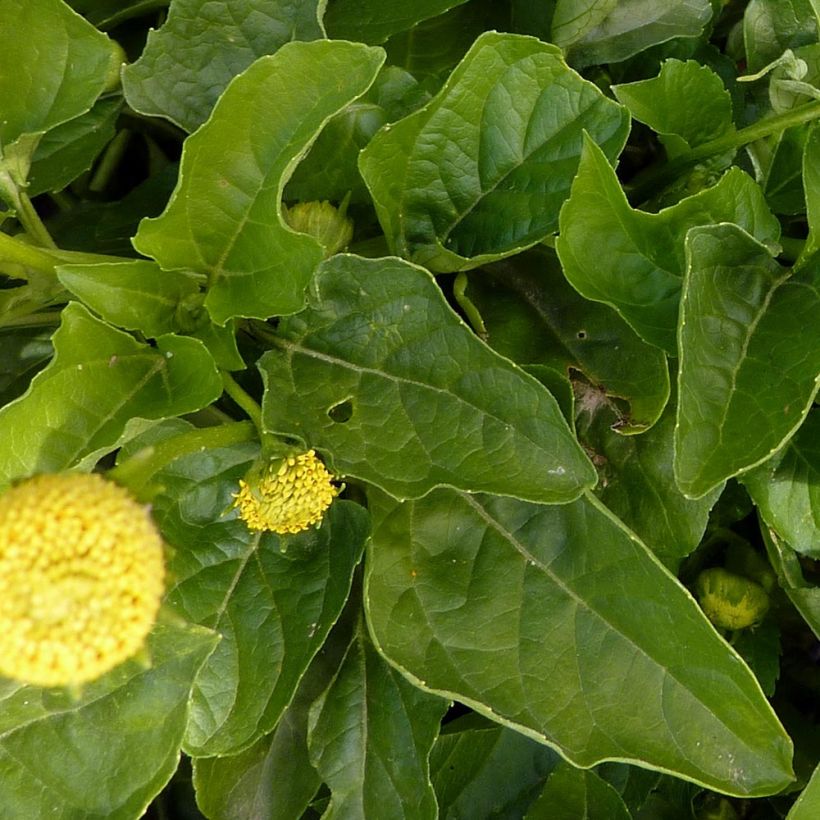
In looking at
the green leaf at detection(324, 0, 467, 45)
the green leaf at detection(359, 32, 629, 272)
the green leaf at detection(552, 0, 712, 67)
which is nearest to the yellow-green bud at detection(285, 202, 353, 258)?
the green leaf at detection(359, 32, 629, 272)

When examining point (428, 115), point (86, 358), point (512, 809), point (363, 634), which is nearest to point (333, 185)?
point (428, 115)

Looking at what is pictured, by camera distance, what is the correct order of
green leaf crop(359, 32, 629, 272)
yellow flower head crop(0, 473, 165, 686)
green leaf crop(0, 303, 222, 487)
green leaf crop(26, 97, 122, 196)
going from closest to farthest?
yellow flower head crop(0, 473, 165, 686) < green leaf crop(0, 303, 222, 487) < green leaf crop(359, 32, 629, 272) < green leaf crop(26, 97, 122, 196)

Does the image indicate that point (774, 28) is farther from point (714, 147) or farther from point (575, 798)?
point (575, 798)

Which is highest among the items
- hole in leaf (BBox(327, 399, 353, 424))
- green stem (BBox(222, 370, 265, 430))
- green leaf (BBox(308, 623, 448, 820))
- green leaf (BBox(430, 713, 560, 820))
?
green stem (BBox(222, 370, 265, 430))

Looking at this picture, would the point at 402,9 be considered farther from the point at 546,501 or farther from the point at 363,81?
the point at 546,501

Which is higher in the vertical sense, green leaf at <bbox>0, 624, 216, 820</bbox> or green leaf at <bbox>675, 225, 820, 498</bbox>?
green leaf at <bbox>675, 225, 820, 498</bbox>

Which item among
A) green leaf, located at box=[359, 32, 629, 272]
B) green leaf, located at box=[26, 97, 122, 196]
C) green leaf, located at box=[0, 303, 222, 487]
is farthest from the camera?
green leaf, located at box=[26, 97, 122, 196]

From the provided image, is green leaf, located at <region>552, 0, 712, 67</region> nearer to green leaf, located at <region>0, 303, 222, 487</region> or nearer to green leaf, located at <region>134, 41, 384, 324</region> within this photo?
green leaf, located at <region>134, 41, 384, 324</region>
